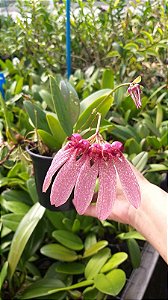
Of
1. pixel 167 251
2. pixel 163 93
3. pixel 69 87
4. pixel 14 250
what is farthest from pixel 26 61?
pixel 167 251

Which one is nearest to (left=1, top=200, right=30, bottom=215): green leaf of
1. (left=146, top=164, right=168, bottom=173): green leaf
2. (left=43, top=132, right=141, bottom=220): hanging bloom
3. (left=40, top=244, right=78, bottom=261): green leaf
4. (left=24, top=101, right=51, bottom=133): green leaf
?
(left=40, top=244, right=78, bottom=261): green leaf

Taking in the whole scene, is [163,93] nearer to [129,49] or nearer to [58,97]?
[129,49]

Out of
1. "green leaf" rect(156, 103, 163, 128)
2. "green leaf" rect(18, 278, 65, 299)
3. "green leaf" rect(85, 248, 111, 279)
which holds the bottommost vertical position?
"green leaf" rect(18, 278, 65, 299)

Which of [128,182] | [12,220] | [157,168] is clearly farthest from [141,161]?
[128,182]

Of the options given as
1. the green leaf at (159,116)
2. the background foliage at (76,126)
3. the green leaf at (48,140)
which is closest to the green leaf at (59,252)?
the background foliage at (76,126)

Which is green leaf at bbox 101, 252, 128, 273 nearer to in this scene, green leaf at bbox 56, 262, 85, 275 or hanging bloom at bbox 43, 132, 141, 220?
green leaf at bbox 56, 262, 85, 275

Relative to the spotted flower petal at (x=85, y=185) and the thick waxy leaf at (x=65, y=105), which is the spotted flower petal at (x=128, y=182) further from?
the thick waxy leaf at (x=65, y=105)
